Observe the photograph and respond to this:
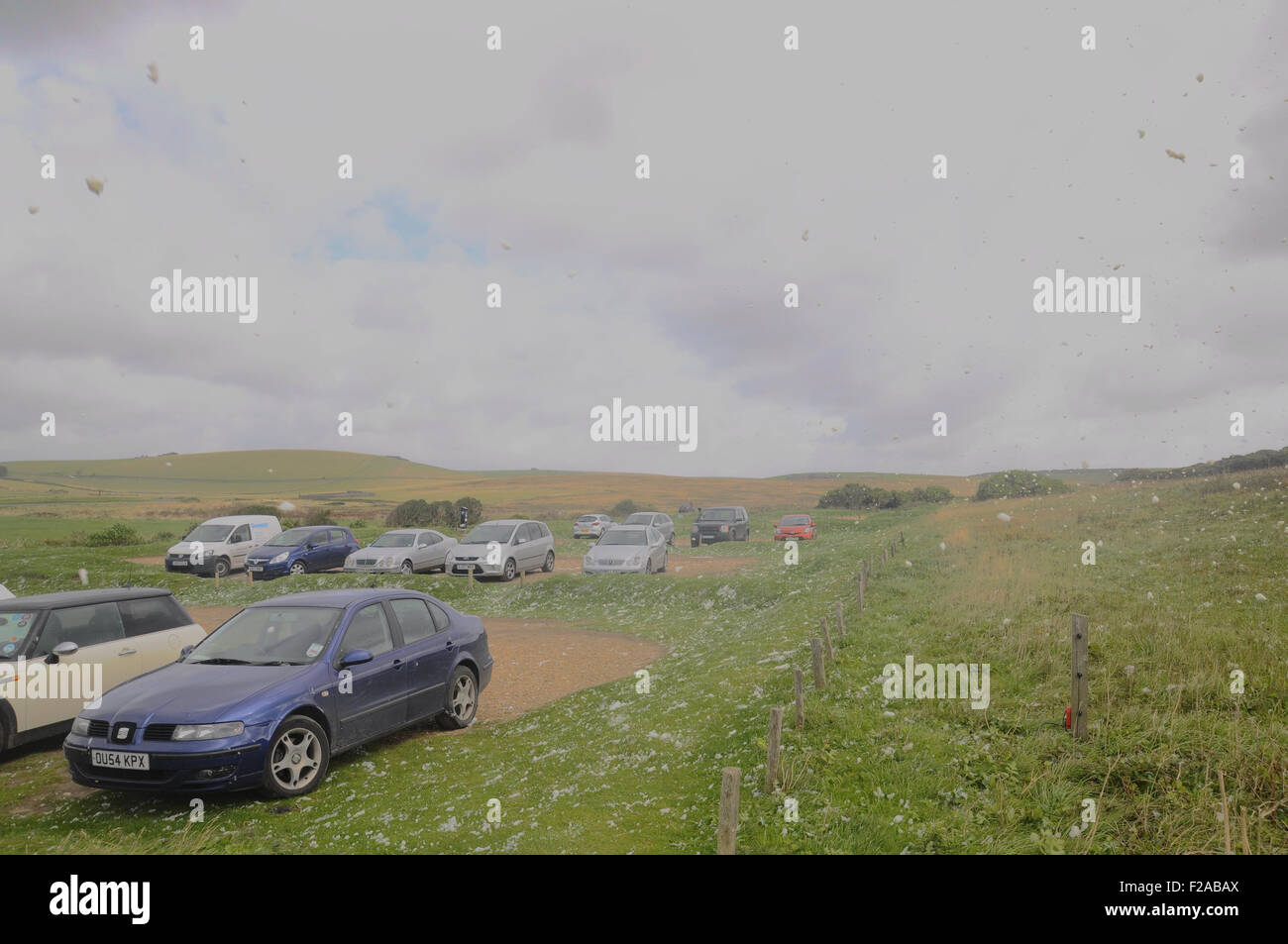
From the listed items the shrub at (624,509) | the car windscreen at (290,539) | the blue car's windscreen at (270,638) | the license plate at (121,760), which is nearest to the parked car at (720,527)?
the car windscreen at (290,539)

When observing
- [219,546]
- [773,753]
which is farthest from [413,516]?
[773,753]

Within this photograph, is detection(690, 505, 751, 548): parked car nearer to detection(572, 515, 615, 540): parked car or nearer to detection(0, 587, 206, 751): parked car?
detection(572, 515, 615, 540): parked car

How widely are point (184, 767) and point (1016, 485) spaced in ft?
206

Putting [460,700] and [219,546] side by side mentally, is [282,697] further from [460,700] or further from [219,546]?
[219,546]

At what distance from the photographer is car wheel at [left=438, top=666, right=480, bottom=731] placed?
366 inches

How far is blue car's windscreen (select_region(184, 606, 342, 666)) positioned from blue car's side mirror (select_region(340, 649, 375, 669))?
28 centimetres

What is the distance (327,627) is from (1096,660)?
9235 millimetres

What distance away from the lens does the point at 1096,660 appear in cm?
885

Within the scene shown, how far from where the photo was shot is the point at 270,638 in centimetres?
796

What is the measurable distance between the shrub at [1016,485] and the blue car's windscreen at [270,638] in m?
56.0

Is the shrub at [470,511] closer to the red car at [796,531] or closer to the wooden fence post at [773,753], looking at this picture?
the red car at [796,531]

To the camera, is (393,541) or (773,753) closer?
(773,753)
